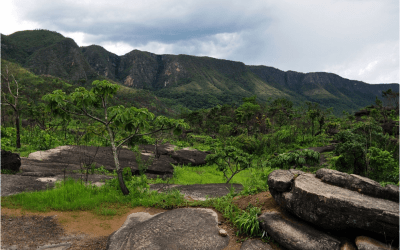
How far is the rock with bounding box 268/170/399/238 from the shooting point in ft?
11.8

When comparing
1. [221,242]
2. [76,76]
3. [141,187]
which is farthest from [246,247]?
[76,76]

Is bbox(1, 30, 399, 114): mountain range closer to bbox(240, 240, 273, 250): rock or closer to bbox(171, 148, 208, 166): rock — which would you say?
bbox(171, 148, 208, 166): rock

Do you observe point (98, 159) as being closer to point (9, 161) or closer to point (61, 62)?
point (9, 161)

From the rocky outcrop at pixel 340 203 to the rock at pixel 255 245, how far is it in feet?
1.18

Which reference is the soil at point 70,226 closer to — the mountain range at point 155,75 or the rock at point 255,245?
the rock at point 255,245

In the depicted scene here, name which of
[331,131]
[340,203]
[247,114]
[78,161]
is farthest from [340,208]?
[247,114]

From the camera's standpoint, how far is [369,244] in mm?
3531

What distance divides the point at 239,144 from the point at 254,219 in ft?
74.2

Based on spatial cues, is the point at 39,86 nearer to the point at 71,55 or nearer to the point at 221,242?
the point at 221,242

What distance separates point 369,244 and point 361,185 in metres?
1.44

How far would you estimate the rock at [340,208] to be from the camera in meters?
3.59

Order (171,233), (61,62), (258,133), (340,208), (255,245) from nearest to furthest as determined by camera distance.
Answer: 1. (340,208)
2. (255,245)
3. (171,233)
4. (258,133)
5. (61,62)

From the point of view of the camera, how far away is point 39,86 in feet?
179

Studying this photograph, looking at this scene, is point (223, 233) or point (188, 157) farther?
point (188, 157)
